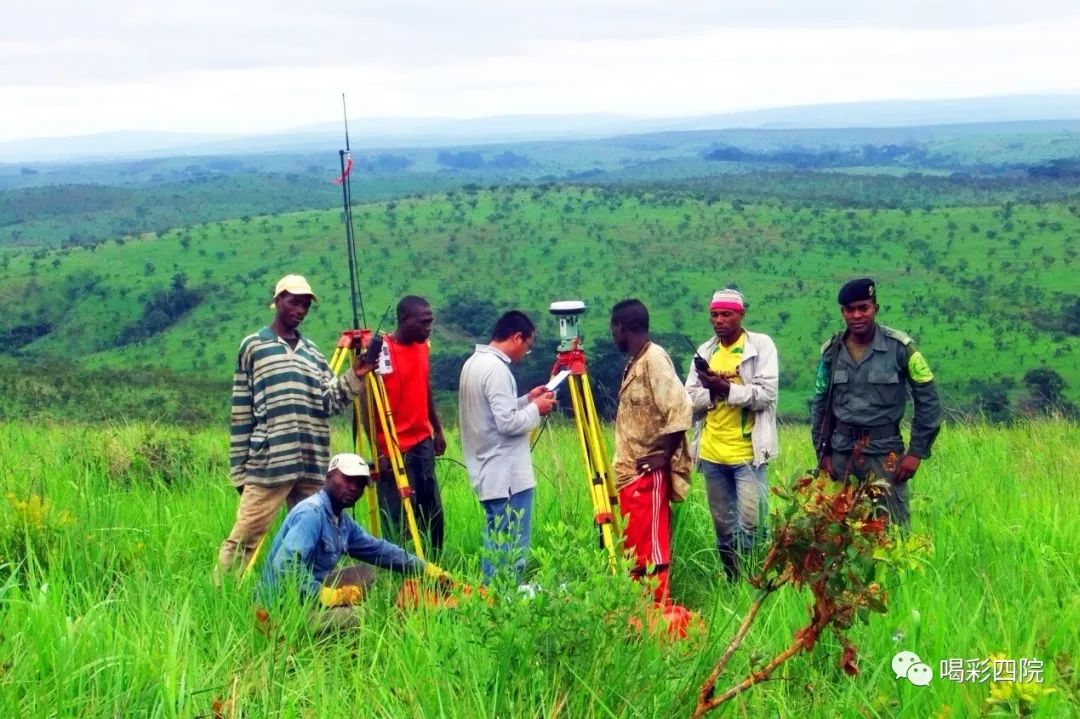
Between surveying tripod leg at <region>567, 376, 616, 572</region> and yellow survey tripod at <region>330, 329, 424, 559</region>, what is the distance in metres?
0.80

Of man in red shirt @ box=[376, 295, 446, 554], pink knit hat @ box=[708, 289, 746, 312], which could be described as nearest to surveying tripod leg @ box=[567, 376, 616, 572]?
pink knit hat @ box=[708, 289, 746, 312]

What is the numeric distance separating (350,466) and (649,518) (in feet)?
4.83

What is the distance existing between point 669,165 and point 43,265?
12128 cm

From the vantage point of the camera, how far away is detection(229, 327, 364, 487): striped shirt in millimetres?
5371

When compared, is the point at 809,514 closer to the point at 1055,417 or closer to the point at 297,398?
the point at 297,398

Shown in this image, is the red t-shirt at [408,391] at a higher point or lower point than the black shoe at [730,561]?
higher

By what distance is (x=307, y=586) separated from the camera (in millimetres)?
4484

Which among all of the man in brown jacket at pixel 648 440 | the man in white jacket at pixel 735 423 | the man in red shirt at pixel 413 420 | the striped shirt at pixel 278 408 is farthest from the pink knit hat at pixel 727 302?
the striped shirt at pixel 278 408

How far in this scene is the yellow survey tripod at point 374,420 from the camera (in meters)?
5.23

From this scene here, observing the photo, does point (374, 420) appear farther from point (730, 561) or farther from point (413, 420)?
point (730, 561)

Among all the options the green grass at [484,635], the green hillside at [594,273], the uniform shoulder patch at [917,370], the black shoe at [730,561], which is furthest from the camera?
the green hillside at [594,273]

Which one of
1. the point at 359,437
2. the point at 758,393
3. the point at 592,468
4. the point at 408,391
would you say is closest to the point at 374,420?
the point at 359,437

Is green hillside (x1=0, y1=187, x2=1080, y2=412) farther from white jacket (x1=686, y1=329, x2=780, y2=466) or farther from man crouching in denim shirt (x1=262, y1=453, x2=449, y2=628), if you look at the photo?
man crouching in denim shirt (x1=262, y1=453, x2=449, y2=628)

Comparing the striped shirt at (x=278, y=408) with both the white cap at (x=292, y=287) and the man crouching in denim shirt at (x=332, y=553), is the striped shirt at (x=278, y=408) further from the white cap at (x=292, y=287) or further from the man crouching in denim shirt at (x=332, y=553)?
the man crouching in denim shirt at (x=332, y=553)
